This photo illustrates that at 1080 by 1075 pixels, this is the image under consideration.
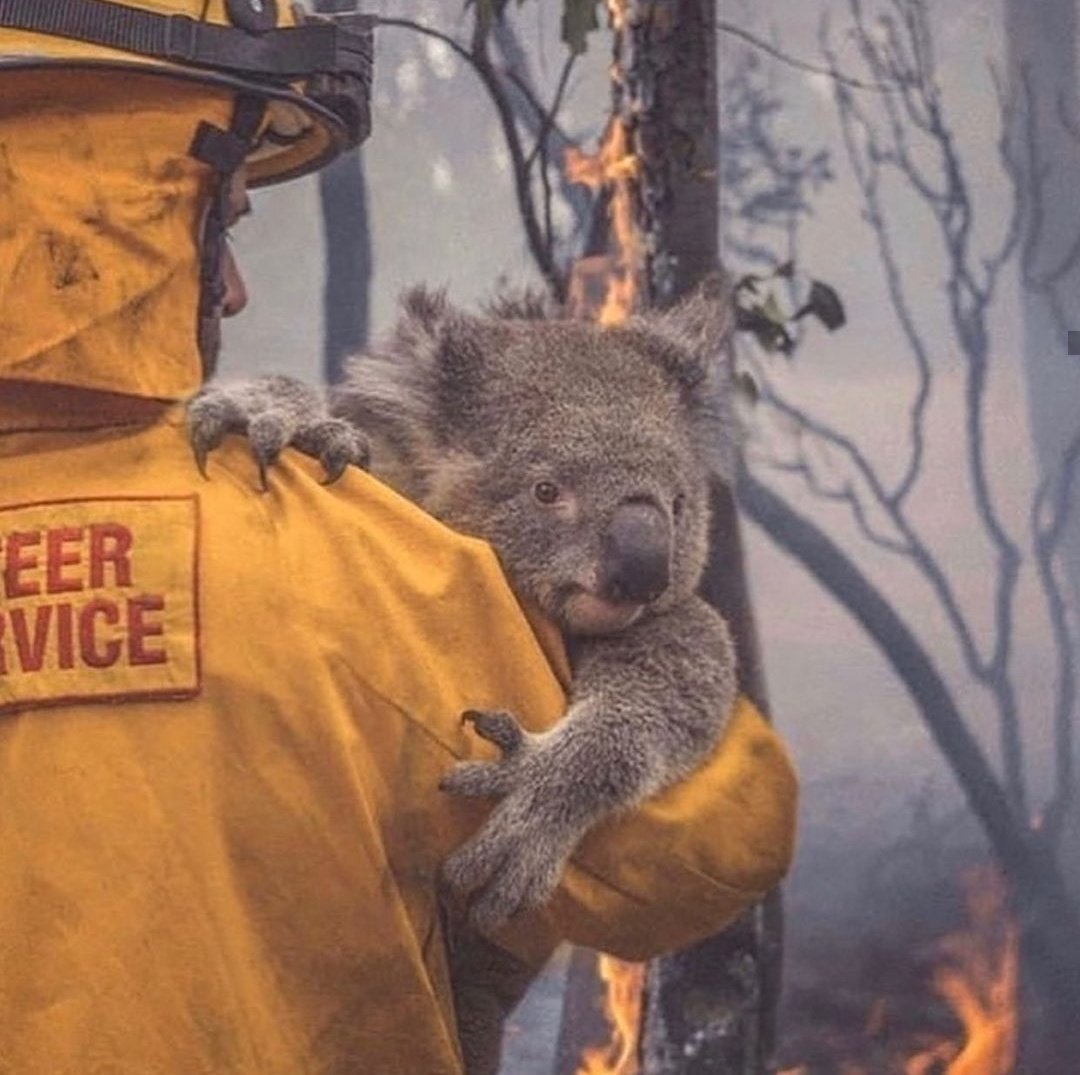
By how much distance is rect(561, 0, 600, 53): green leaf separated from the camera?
273 cm

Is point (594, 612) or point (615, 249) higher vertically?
point (615, 249)

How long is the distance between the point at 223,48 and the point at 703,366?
0.52 m

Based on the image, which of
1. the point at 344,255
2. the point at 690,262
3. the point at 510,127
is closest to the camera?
the point at 690,262

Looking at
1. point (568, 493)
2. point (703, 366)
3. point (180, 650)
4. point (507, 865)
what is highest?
point (703, 366)

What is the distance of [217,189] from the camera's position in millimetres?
1408

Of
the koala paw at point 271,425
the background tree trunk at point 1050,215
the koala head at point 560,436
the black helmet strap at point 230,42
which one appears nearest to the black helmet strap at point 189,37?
the black helmet strap at point 230,42

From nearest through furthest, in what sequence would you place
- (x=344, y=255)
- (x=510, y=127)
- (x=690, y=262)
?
(x=690, y=262) → (x=510, y=127) → (x=344, y=255)

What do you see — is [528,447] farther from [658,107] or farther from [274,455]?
[658,107]

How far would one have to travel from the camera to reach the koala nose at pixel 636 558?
1491 mm

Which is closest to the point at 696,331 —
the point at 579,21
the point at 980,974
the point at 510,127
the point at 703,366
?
the point at 703,366

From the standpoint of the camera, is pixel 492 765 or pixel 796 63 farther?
pixel 796 63

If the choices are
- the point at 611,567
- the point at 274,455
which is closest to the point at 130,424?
the point at 274,455

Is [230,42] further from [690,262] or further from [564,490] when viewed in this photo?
[690,262]

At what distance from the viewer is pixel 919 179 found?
3.23m
